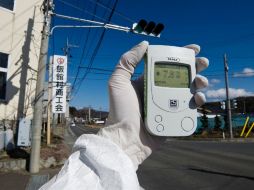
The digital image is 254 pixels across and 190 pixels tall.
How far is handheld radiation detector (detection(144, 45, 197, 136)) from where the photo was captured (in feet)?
5.06

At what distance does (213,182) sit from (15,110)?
7.91 metres

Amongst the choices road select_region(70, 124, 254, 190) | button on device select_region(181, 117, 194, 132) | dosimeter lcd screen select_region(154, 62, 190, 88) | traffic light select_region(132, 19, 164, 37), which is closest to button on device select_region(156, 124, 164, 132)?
button on device select_region(181, 117, 194, 132)

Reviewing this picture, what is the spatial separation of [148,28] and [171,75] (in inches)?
340

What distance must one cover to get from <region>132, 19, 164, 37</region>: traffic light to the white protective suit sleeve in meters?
8.43

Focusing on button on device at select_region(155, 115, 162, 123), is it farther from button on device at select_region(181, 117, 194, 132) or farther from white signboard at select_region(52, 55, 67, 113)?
white signboard at select_region(52, 55, 67, 113)

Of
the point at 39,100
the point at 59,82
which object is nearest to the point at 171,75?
the point at 39,100

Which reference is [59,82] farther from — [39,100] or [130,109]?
[130,109]

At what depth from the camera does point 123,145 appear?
157 cm

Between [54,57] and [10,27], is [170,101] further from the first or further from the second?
[54,57]

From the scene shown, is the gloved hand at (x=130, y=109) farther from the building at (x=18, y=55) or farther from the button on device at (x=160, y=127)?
the building at (x=18, y=55)

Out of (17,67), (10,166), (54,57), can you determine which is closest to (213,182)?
(10,166)

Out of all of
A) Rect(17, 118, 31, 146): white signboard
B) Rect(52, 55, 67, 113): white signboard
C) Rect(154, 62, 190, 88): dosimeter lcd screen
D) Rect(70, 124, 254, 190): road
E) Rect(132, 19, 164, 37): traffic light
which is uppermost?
Rect(132, 19, 164, 37): traffic light

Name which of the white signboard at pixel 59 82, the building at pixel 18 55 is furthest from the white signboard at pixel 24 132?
the white signboard at pixel 59 82

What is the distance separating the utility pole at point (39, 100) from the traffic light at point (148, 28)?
312 cm
